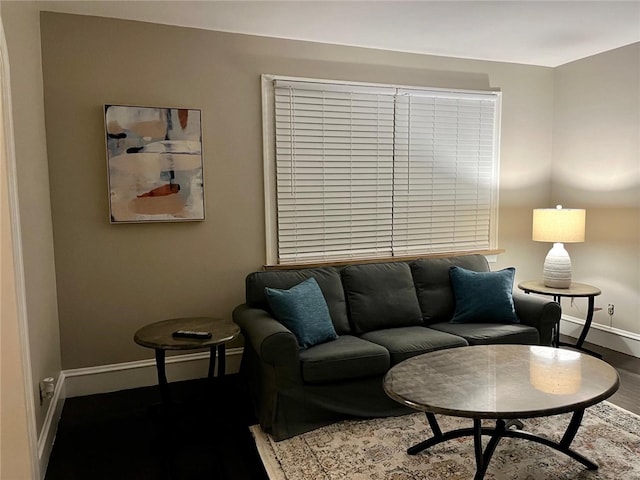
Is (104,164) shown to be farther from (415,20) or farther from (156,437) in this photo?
(415,20)

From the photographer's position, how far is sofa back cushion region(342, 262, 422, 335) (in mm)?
3523

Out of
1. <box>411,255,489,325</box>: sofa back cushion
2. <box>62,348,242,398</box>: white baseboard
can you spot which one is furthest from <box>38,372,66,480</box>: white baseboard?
<box>411,255,489,325</box>: sofa back cushion

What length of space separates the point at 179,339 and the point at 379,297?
1485mm

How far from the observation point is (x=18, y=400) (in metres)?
2.13

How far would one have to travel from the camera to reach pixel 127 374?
3.49 meters

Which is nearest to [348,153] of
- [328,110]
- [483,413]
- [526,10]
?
[328,110]

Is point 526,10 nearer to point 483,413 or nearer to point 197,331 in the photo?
point 483,413

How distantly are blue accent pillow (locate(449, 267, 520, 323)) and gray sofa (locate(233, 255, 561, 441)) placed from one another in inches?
2.0

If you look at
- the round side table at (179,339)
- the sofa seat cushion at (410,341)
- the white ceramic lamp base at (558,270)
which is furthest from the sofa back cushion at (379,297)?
the white ceramic lamp base at (558,270)

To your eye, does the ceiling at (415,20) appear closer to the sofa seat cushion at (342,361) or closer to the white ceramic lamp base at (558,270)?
the white ceramic lamp base at (558,270)

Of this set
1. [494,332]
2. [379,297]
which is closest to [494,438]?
[494,332]

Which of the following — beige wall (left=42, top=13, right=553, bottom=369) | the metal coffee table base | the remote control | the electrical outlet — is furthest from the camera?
beige wall (left=42, top=13, right=553, bottom=369)

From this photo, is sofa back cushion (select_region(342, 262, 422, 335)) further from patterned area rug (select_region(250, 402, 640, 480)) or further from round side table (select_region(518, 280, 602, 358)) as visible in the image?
round side table (select_region(518, 280, 602, 358))

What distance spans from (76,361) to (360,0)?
3.04m
